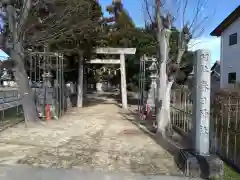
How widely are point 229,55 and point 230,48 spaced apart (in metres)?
0.46

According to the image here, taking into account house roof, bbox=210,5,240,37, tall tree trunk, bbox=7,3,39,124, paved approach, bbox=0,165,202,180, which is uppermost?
house roof, bbox=210,5,240,37

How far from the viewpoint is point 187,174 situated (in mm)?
5781

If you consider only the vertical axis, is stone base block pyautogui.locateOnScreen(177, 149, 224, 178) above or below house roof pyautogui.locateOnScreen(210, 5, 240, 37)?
below

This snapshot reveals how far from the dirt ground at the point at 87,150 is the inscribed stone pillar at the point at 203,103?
73 cm

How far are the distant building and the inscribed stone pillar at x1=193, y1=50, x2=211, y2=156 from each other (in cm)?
1333

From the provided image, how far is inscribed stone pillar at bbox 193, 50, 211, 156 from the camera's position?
19.6 feet

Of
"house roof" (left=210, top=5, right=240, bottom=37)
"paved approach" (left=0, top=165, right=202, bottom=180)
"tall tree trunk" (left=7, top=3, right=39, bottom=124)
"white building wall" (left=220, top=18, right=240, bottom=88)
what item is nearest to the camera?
"paved approach" (left=0, top=165, right=202, bottom=180)

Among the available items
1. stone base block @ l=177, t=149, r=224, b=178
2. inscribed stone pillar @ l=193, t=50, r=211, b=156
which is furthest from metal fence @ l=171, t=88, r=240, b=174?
stone base block @ l=177, t=149, r=224, b=178

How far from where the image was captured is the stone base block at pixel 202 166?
18.4 ft

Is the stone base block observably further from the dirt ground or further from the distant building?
the distant building

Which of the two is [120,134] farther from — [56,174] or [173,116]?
[56,174]

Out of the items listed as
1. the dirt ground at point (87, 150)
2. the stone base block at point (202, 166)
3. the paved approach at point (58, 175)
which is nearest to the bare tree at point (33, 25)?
the dirt ground at point (87, 150)

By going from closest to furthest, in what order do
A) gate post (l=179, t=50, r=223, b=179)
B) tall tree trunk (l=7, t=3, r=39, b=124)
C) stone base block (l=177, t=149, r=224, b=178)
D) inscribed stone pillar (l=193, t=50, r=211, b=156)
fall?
stone base block (l=177, t=149, r=224, b=178) < gate post (l=179, t=50, r=223, b=179) < inscribed stone pillar (l=193, t=50, r=211, b=156) < tall tree trunk (l=7, t=3, r=39, b=124)

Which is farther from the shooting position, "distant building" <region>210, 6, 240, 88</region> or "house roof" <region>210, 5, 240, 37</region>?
"distant building" <region>210, 6, 240, 88</region>
